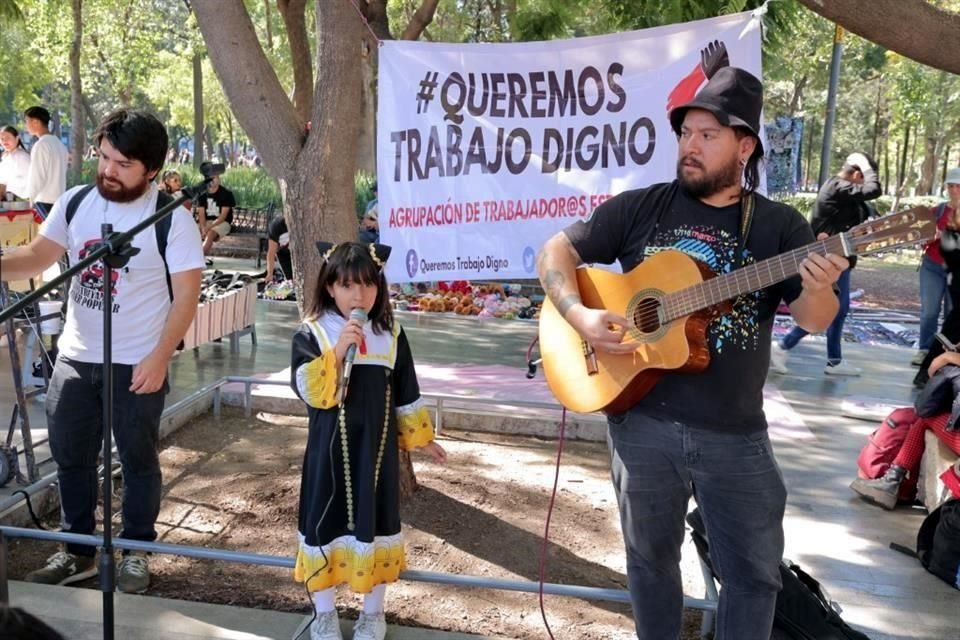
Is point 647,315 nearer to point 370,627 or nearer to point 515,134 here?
point 370,627

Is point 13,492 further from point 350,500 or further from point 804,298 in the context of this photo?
point 804,298

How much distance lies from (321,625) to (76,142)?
73.8ft

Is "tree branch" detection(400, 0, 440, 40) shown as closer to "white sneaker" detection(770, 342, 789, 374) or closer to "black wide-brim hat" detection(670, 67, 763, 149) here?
"white sneaker" detection(770, 342, 789, 374)

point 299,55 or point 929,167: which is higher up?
point 929,167

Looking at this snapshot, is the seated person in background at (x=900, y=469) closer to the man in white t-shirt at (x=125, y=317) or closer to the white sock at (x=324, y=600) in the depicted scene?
the white sock at (x=324, y=600)

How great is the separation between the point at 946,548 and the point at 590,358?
7.86 ft

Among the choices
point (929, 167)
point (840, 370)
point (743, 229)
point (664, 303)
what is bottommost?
point (840, 370)

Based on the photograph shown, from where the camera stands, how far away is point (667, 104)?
462 centimetres

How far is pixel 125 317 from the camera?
3504 millimetres

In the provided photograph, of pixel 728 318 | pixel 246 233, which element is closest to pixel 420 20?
pixel 728 318

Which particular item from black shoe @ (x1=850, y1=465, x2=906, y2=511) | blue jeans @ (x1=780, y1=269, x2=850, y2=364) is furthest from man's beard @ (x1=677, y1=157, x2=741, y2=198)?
blue jeans @ (x1=780, y1=269, x2=850, y2=364)

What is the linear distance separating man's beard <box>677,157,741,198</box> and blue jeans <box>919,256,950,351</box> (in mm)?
6504

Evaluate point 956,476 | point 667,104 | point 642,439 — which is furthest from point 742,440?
point 667,104

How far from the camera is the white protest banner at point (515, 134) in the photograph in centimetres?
463
